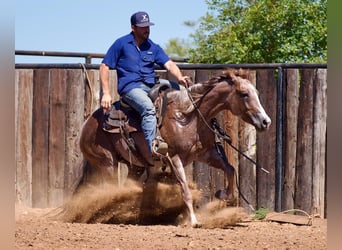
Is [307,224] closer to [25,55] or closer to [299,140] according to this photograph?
[299,140]

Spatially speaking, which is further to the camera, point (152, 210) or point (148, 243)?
point (152, 210)

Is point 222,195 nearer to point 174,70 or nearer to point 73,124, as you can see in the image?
point 174,70

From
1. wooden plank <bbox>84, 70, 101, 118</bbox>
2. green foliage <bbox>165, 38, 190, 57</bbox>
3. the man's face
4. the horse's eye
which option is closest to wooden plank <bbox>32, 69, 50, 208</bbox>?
wooden plank <bbox>84, 70, 101, 118</bbox>

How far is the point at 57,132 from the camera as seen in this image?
8930 mm

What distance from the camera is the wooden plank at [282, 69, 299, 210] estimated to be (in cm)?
813

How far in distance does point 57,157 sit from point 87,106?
842 millimetres

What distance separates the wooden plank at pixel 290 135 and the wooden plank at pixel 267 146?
0.49ft

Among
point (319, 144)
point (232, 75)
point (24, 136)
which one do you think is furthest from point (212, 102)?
point (24, 136)

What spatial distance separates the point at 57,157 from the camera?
29.4 feet

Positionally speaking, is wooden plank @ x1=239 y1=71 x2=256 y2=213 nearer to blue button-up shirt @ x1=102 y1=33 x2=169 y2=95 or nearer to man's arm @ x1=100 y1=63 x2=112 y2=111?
blue button-up shirt @ x1=102 y1=33 x2=169 y2=95

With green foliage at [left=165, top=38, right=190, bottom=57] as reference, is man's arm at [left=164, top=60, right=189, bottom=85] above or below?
below

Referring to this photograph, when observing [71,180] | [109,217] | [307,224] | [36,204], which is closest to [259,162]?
[307,224]

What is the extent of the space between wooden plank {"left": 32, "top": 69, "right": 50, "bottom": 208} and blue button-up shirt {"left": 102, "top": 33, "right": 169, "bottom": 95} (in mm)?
1556
